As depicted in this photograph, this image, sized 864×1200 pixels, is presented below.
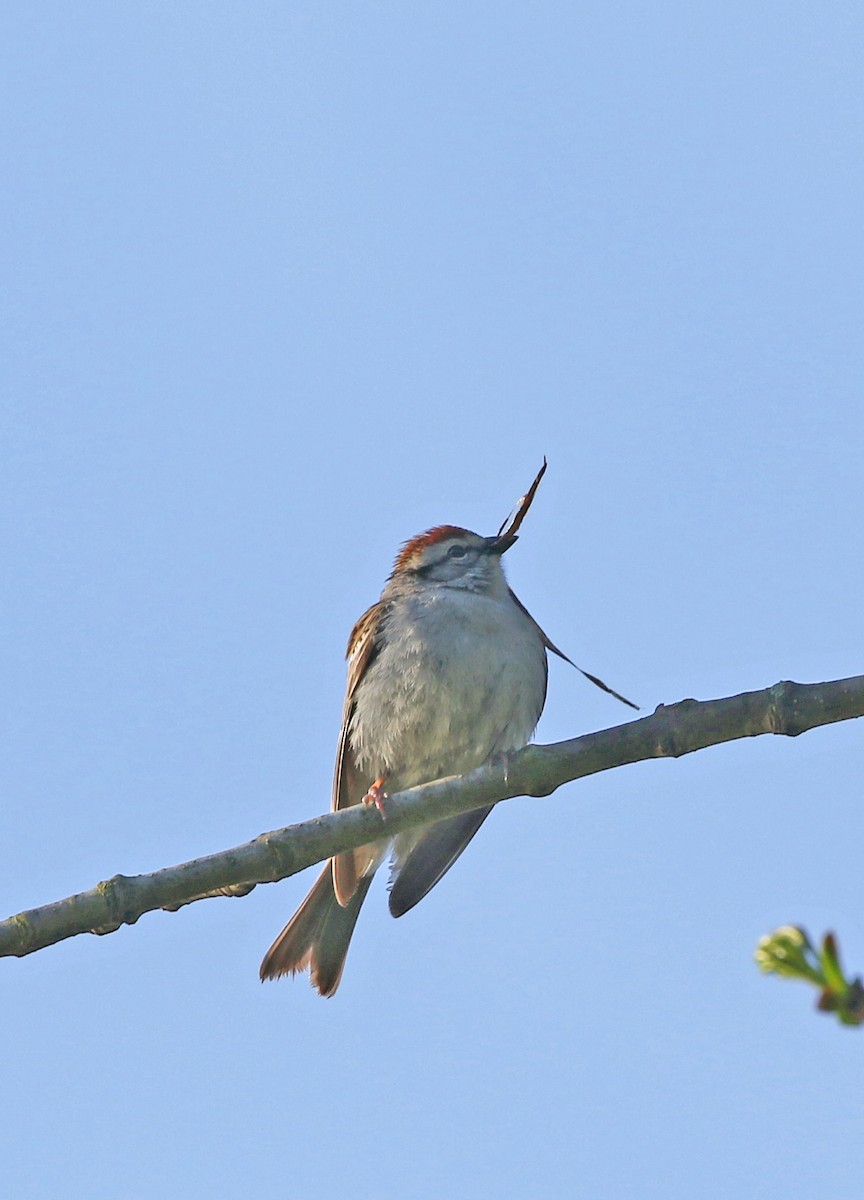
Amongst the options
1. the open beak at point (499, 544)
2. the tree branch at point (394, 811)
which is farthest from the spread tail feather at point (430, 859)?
the tree branch at point (394, 811)

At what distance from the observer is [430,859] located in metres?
7.54

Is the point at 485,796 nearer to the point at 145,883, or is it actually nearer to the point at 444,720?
the point at 145,883

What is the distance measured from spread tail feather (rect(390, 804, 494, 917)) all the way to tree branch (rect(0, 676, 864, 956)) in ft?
8.94

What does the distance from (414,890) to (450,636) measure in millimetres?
1338

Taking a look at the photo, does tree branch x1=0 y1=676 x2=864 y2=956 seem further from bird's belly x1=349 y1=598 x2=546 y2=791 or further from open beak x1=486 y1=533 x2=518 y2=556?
open beak x1=486 y1=533 x2=518 y2=556

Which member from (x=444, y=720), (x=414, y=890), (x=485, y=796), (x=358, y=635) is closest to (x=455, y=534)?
(x=358, y=635)

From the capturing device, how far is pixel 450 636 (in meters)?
7.39

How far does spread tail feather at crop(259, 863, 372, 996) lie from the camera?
22.8 feet

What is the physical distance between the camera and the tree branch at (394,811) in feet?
14.2

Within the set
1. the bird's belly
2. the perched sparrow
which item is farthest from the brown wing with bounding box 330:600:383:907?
the bird's belly

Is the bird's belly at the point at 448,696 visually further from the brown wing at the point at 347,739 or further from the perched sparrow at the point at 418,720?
the brown wing at the point at 347,739

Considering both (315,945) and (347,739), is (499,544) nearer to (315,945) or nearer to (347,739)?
(347,739)

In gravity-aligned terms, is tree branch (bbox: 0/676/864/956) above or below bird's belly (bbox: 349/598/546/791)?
below

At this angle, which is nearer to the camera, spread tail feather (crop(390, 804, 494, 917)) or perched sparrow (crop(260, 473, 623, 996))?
perched sparrow (crop(260, 473, 623, 996))
